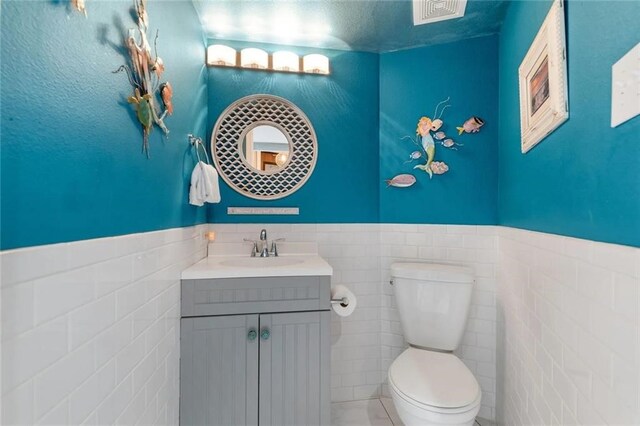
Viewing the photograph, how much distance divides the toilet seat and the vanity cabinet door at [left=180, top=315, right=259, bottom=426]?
70cm

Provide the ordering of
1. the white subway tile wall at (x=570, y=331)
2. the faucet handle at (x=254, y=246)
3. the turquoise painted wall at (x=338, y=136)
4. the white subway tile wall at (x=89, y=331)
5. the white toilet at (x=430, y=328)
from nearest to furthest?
the white subway tile wall at (x=89, y=331), the white subway tile wall at (x=570, y=331), the white toilet at (x=430, y=328), the faucet handle at (x=254, y=246), the turquoise painted wall at (x=338, y=136)

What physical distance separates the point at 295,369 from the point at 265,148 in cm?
134

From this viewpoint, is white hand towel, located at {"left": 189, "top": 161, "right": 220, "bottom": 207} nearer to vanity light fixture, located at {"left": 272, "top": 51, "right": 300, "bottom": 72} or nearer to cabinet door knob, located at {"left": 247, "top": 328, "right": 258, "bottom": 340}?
cabinet door knob, located at {"left": 247, "top": 328, "right": 258, "bottom": 340}

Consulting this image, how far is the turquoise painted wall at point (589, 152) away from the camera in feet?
2.40

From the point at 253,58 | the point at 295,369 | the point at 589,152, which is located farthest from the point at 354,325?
the point at 253,58

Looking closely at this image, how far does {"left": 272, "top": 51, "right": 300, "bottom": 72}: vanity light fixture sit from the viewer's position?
1.90 m

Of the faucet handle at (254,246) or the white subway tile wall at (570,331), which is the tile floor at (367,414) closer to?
the white subway tile wall at (570,331)

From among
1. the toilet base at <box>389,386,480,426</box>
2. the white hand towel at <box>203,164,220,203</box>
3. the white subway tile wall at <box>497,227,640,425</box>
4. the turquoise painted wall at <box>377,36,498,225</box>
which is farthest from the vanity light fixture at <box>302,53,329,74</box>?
the toilet base at <box>389,386,480,426</box>

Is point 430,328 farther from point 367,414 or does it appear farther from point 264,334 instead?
point 264,334

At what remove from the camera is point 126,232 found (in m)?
0.91

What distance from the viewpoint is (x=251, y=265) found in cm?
178

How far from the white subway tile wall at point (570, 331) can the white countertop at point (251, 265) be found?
35.9 inches

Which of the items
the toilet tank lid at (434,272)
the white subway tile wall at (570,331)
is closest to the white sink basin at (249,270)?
the toilet tank lid at (434,272)

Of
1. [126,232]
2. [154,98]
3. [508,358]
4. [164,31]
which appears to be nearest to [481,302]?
[508,358]
